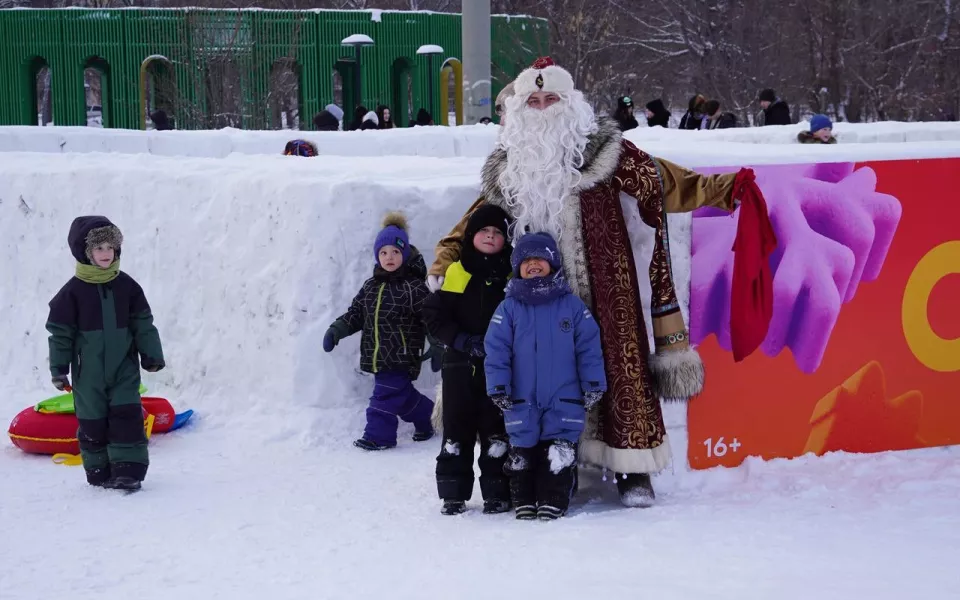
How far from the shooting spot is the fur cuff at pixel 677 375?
17.3 feet

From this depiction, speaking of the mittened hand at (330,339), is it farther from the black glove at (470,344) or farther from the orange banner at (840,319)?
the orange banner at (840,319)

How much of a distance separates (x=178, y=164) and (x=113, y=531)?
3711 mm

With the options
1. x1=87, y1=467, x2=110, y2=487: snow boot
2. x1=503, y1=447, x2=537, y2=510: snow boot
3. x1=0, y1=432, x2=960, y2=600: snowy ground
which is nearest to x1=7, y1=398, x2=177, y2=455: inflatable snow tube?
x1=0, y1=432, x2=960, y2=600: snowy ground

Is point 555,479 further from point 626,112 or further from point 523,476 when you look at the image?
point 626,112

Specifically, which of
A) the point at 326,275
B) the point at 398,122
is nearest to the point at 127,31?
the point at 398,122

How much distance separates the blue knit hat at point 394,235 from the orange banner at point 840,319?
1.57 meters

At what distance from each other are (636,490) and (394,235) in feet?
6.27

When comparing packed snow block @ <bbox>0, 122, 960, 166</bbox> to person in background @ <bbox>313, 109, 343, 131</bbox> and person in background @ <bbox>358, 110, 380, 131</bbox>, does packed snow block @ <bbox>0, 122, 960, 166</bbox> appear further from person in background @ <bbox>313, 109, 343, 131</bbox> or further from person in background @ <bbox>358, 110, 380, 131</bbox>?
person in background @ <bbox>358, 110, 380, 131</bbox>

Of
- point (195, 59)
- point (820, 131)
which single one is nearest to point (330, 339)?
point (820, 131)

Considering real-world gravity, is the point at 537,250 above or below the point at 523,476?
above

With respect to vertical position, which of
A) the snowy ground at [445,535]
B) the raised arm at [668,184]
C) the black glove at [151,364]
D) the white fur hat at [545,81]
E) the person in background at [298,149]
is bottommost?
the snowy ground at [445,535]

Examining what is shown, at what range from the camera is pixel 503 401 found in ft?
16.4

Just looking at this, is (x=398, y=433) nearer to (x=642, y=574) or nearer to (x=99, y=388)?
(x=99, y=388)

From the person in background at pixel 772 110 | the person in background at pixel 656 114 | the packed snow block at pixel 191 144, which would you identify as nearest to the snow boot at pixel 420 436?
the packed snow block at pixel 191 144
